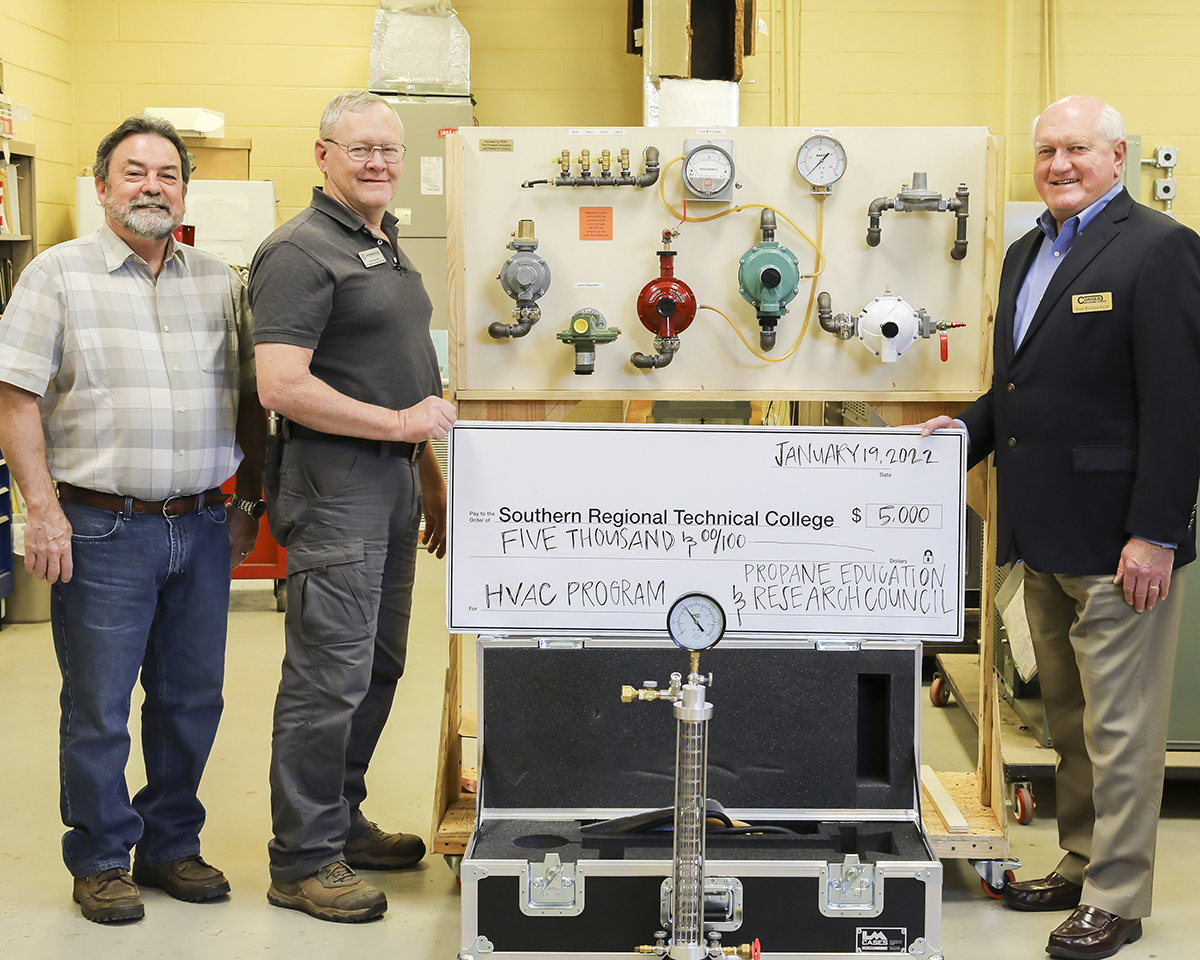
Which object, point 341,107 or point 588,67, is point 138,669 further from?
point 588,67

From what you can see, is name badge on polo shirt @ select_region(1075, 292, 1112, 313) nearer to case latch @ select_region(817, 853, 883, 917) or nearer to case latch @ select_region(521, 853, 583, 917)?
case latch @ select_region(817, 853, 883, 917)

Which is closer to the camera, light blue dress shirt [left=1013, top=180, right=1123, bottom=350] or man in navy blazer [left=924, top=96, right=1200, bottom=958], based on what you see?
man in navy blazer [left=924, top=96, right=1200, bottom=958]

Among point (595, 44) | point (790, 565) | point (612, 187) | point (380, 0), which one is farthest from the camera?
point (595, 44)

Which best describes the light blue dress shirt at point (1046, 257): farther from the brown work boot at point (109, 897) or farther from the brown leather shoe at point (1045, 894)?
the brown work boot at point (109, 897)

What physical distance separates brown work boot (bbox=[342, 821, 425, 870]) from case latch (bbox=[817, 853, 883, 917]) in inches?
41.8

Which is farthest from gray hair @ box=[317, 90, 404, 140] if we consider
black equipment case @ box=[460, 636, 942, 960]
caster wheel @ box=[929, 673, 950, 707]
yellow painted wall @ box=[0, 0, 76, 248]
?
yellow painted wall @ box=[0, 0, 76, 248]

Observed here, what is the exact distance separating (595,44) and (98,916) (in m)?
4.61

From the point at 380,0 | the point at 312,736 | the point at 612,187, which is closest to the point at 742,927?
the point at 312,736

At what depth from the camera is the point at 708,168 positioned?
241 cm

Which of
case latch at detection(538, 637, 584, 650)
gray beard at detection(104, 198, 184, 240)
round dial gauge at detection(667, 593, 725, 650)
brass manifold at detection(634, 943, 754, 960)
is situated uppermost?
gray beard at detection(104, 198, 184, 240)

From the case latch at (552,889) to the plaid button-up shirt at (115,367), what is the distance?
101 centimetres

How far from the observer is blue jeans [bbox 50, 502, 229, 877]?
2.25m

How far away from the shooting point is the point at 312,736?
231 centimetres

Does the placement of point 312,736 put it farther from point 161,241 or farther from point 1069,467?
point 1069,467
